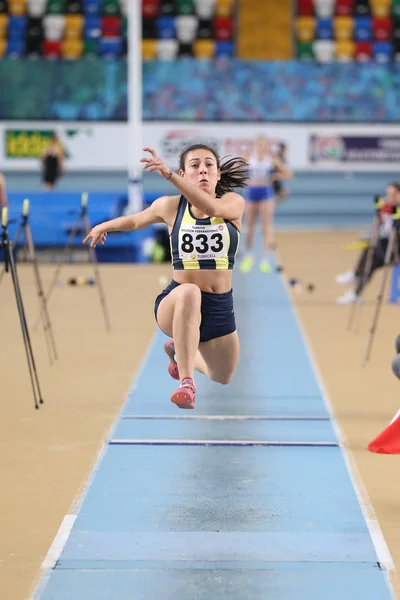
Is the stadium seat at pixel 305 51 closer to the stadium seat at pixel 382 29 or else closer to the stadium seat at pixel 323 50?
the stadium seat at pixel 323 50

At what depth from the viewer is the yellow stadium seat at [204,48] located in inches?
1077

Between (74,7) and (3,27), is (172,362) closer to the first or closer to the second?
(3,27)

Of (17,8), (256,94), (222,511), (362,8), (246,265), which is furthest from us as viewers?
(362,8)

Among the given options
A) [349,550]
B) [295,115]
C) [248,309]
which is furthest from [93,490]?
[295,115]

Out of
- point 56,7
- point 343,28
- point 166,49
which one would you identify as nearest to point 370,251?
point 166,49

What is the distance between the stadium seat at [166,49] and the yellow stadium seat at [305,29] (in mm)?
2965

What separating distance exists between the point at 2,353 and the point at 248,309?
3.77 meters

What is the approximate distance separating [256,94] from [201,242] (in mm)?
19125

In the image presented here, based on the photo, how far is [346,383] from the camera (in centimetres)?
916

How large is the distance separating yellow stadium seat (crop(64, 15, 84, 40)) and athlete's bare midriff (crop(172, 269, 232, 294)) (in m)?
21.5

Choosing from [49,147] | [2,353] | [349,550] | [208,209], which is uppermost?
[208,209]

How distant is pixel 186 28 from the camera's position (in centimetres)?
2767

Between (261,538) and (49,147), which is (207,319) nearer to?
(261,538)

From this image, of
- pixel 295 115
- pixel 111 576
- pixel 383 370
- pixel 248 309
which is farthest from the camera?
pixel 295 115
